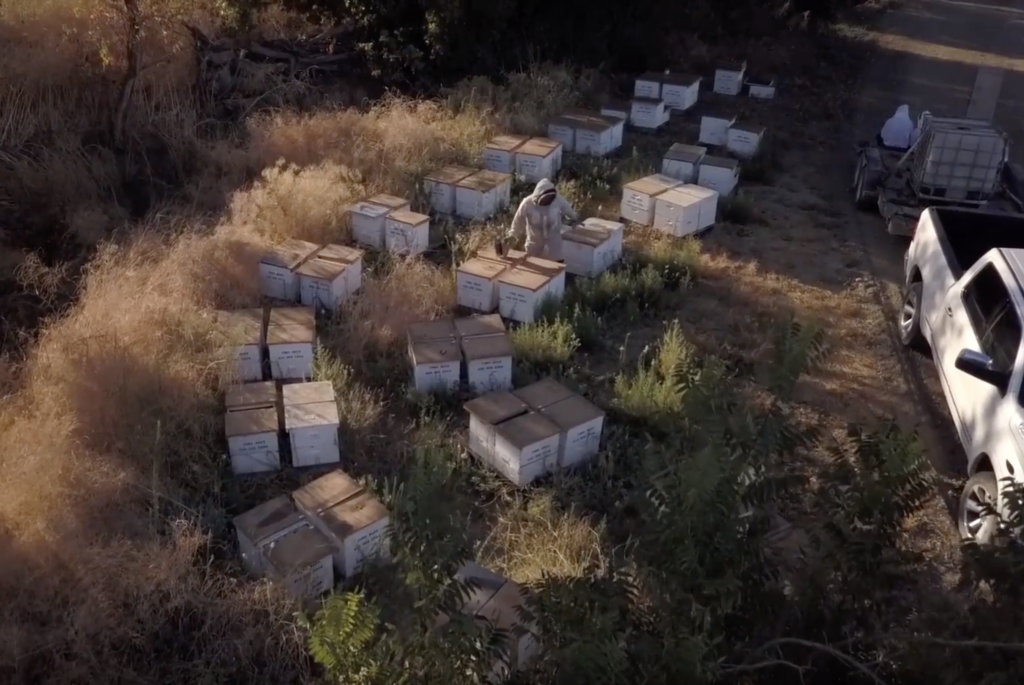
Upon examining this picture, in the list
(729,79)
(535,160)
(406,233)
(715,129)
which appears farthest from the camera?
(729,79)

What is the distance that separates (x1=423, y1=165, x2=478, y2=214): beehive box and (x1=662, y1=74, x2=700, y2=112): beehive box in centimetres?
490

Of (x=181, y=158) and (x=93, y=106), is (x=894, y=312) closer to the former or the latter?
(x=181, y=158)

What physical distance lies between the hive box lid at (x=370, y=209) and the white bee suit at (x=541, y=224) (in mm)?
1310

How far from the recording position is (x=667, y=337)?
7.57m

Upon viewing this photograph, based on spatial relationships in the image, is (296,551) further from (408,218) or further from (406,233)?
(408,218)

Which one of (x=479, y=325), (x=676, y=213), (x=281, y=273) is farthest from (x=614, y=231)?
(x=281, y=273)

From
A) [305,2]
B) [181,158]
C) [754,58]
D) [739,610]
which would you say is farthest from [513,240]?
[754,58]

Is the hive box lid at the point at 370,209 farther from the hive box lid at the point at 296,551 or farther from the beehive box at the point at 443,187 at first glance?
the hive box lid at the point at 296,551

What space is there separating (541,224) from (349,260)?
74.1 inches

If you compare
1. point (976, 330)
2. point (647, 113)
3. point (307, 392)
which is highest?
point (976, 330)

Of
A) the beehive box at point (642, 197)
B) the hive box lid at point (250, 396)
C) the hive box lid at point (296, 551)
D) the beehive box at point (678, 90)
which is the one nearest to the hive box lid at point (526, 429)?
the hive box lid at point (296, 551)

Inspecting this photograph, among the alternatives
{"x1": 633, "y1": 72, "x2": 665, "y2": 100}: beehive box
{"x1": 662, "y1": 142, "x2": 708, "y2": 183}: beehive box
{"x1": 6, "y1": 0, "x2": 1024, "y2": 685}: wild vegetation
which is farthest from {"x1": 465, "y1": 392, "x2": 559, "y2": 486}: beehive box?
{"x1": 633, "y1": 72, "x2": 665, "y2": 100}: beehive box

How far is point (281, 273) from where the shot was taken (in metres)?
8.24

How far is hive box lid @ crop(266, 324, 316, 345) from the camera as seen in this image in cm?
712
